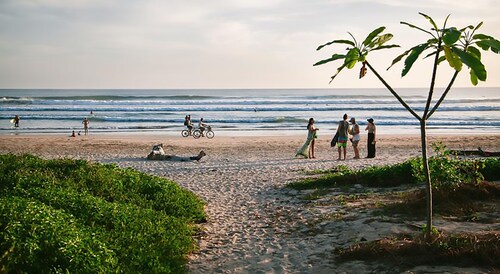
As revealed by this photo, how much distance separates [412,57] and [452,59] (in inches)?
17.3

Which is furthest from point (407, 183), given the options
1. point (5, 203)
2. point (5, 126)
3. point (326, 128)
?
point (5, 126)

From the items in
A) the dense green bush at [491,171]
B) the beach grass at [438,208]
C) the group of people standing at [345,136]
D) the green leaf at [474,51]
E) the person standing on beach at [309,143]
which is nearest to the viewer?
the green leaf at [474,51]

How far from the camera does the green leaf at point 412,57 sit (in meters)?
4.71

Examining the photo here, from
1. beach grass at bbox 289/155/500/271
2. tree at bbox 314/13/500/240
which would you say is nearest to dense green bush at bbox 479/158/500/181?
beach grass at bbox 289/155/500/271

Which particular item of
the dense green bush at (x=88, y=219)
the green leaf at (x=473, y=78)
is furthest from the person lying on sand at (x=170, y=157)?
the green leaf at (x=473, y=78)

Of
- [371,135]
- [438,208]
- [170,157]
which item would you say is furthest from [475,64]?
[170,157]

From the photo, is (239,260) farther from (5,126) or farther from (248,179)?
(5,126)

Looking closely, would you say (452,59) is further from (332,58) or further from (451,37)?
(332,58)

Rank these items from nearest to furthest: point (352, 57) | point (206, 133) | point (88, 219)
→ point (352, 57) < point (88, 219) < point (206, 133)

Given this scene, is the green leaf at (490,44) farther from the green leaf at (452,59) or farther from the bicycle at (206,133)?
the bicycle at (206,133)

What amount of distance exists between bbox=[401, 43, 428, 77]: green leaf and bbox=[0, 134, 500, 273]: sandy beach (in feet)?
7.97

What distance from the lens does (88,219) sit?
245 inches

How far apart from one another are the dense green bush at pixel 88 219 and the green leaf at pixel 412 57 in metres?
3.45

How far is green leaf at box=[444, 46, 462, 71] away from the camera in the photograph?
189 inches
